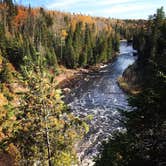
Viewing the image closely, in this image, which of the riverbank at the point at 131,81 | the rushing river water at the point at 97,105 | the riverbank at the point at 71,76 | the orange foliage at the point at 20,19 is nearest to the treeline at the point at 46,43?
the orange foliage at the point at 20,19

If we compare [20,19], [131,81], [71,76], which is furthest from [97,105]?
[20,19]

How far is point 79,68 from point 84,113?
50525 millimetres

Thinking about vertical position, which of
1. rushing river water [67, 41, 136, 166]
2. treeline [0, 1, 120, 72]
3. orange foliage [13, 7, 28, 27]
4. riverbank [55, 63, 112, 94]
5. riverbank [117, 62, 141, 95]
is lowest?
riverbank [55, 63, 112, 94]

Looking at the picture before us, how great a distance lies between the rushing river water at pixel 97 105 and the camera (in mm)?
40094

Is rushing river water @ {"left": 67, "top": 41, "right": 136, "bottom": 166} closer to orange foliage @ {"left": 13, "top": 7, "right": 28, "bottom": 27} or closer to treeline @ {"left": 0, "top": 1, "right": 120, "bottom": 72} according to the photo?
treeline @ {"left": 0, "top": 1, "right": 120, "bottom": 72}

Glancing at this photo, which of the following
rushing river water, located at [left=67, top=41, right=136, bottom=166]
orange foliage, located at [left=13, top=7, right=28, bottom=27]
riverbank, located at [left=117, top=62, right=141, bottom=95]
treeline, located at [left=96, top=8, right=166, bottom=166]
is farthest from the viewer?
orange foliage, located at [left=13, top=7, right=28, bottom=27]

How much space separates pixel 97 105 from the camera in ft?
193

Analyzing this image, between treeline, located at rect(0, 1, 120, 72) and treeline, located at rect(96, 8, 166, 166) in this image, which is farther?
treeline, located at rect(0, 1, 120, 72)

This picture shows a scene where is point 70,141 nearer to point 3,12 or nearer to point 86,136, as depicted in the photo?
point 86,136

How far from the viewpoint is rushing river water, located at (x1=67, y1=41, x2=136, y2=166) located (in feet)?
132

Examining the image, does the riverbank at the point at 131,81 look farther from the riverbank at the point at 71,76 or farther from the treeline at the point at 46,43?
the treeline at the point at 46,43

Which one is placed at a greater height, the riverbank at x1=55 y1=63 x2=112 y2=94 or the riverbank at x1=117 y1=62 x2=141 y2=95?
the riverbank at x1=117 y1=62 x2=141 y2=95

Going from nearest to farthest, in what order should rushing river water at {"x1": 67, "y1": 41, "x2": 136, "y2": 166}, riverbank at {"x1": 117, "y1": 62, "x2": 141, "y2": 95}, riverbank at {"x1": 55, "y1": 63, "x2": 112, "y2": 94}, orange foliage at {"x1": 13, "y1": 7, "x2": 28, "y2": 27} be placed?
rushing river water at {"x1": 67, "y1": 41, "x2": 136, "y2": 166}
riverbank at {"x1": 117, "y1": 62, "x2": 141, "y2": 95}
riverbank at {"x1": 55, "y1": 63, "x2": 112, "y2": 94}
orange foliage at {"x1": 13, "y1": 7, "x2": 28, "y2": 27}

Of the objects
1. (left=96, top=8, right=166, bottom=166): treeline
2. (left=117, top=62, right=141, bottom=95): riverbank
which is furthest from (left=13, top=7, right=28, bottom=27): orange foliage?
(left=96, top=8, right=166, bottom=166): treeline
